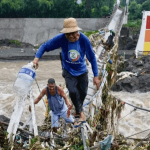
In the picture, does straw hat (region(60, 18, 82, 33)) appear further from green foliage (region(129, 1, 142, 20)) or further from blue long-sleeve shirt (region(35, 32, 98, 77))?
green foliage (region(129, 1, 142, 20))

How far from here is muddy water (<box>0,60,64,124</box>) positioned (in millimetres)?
10539

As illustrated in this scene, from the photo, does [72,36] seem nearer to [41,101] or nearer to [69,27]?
[69,27]

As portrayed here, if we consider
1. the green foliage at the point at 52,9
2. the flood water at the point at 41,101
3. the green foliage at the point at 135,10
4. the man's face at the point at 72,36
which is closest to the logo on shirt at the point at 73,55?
the man's face at the point at 72,36

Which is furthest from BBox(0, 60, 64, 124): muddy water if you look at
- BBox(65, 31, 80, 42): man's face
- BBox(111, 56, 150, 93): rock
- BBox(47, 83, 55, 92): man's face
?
BBox(65, 31, 80, 42): man's face

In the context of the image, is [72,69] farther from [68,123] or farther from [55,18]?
[55,18]

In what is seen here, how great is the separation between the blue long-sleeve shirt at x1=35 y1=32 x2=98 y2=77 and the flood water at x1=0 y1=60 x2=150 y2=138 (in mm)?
5043

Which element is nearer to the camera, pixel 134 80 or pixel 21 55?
pixel 134 80

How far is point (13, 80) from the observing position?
14062mm

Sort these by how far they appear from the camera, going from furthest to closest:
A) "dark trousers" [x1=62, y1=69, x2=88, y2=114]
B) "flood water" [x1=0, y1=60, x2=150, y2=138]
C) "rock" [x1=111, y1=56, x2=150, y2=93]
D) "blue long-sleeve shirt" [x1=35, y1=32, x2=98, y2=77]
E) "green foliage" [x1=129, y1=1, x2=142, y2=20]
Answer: "green foliage" [x1=129, y1=1, x2=142, y2=20] → "rock" [x1=111, y1=56, x2=150, y2=93] → "flood water" [x1=0, y1=60, x2=150, y2=138] → "dark trousers" [x1=62, y1=69, x2=88, y2=114] → "blue long-sleeve shirt" [x1=35, y1=32, x2=98, y2=77]

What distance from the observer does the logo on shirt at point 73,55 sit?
10.3ft

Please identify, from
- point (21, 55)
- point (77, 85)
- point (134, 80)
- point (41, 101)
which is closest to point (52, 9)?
point (21, 55)

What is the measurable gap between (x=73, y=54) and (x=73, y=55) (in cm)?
1

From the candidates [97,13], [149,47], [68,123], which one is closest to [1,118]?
[68,123]

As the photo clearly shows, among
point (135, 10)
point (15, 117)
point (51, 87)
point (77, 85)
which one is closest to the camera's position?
point (15, 117)
